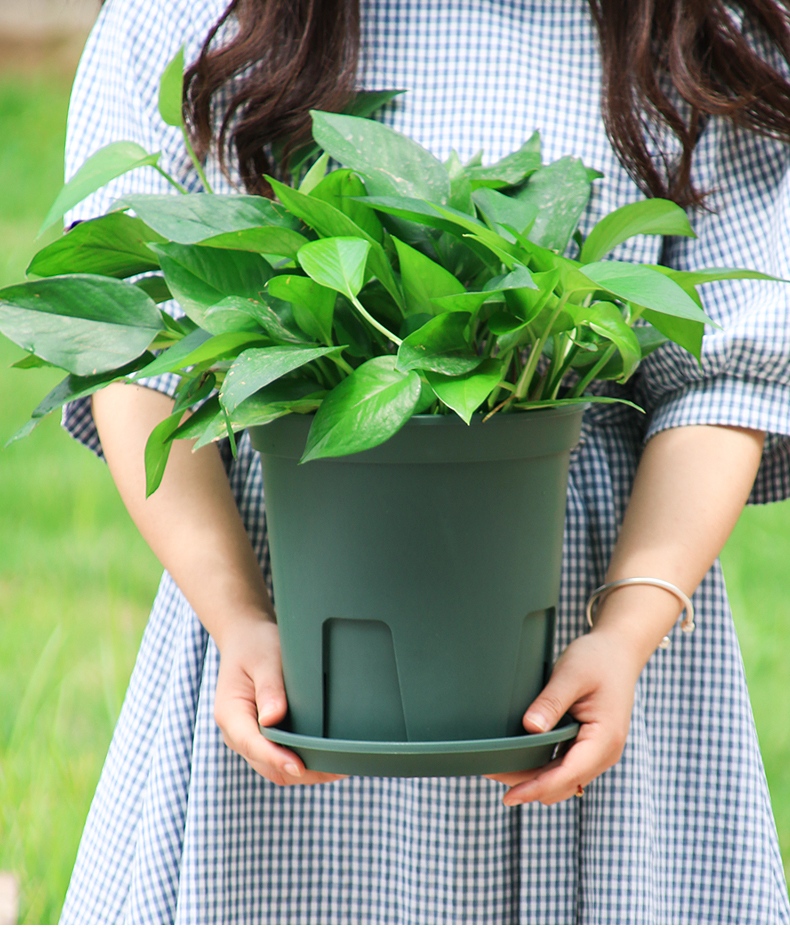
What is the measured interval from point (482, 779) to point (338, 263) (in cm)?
33

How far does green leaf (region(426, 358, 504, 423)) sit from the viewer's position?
0.96ft

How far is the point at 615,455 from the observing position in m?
0.55

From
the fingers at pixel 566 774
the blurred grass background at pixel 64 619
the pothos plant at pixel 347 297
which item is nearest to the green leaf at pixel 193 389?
the pothos plant at pixel 347 297

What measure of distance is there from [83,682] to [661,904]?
1.04 m

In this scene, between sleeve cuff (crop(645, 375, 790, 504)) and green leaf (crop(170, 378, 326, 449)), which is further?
sleeve cuff (crop(645, 375, 790, 504))

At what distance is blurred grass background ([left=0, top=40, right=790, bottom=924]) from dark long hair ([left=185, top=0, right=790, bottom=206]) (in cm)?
85

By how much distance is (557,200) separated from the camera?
377 mm

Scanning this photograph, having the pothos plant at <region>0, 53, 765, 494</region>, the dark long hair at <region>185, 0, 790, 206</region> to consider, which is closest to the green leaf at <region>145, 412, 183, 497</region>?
the pothos plant at <region>0, 53, 765, 494</region>

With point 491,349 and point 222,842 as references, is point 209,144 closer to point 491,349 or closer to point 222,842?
point 491,349

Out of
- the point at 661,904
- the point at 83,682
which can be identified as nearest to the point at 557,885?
the point at 661,904

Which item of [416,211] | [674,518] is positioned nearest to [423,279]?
[416,211]

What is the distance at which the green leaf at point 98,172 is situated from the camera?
0.35m

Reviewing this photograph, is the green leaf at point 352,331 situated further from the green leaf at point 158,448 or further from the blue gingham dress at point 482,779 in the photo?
the blue gingham dress at point 482,779

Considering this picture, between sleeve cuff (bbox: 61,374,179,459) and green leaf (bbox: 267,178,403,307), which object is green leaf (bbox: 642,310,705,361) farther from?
sleeve cuff (bbox: 61,374,179,459)
